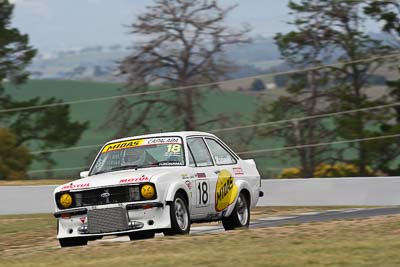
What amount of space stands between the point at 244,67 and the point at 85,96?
5.28m

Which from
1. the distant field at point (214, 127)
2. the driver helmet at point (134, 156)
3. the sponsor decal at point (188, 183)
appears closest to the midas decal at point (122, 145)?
the driver helmet at point (134, 156)

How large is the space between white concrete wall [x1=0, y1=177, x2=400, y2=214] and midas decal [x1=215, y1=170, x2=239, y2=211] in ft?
32.9

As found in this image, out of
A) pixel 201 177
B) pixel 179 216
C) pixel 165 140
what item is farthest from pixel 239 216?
pixel 179 216

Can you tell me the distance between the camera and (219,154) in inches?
667

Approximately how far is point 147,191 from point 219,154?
8.19 feet

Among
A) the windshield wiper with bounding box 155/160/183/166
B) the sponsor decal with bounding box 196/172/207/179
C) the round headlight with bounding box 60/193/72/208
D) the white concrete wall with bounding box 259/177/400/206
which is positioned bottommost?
the white concrete wall with bounding box 259/177/400/206

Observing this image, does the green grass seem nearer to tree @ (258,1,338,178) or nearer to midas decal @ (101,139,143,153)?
midas decal @ (101,139,143,153)

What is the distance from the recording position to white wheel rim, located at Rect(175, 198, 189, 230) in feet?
49.5

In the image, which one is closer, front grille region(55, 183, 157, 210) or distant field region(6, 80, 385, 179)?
front grille region(55, 183, 157, 210)

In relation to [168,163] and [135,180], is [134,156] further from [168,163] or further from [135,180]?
[135,180]

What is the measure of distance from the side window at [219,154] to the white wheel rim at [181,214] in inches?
61.0

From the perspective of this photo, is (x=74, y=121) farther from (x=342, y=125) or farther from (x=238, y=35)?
(x=342, y=125)

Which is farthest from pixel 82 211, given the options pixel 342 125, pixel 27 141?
pixel 27 141

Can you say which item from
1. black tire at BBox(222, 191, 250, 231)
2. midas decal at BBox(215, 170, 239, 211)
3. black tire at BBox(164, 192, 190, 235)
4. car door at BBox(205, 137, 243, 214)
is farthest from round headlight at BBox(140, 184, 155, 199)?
black tire at BBox(222, 191, 250, 231)
